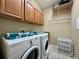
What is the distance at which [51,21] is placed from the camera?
359cm

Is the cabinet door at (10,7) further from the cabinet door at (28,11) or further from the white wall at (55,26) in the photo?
the white wall at (55,26)

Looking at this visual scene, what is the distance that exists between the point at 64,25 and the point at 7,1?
2.79 m

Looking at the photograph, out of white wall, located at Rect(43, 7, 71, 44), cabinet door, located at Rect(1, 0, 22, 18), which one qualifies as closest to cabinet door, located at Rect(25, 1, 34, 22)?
cabinet door, located at Rect(1, 0, 22, 18)

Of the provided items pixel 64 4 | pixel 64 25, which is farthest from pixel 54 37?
pixel 64 4

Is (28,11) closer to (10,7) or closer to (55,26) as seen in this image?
(10,7)

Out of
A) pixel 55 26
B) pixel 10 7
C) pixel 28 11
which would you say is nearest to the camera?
pixel 10 7

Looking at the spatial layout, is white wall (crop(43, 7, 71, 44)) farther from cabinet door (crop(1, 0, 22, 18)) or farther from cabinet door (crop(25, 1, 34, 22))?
cabinet door (crop(1, 0, 22, 18))

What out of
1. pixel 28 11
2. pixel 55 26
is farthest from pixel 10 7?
pixel 55 26

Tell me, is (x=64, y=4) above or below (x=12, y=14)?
above

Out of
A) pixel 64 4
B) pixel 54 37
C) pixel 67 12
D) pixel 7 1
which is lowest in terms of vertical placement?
pixel 54 37

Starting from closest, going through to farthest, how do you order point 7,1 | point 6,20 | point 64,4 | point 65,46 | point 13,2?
point 7,1, point 13,2, point 6,20, point 65,46, point 64,4

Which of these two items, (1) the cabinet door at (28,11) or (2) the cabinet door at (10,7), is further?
(1) the cabinet door at (28,11)

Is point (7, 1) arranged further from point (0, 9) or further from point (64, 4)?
point (64, 4)

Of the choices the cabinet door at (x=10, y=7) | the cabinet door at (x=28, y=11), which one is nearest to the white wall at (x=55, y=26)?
the cabinet door at (x=28, y=11)
